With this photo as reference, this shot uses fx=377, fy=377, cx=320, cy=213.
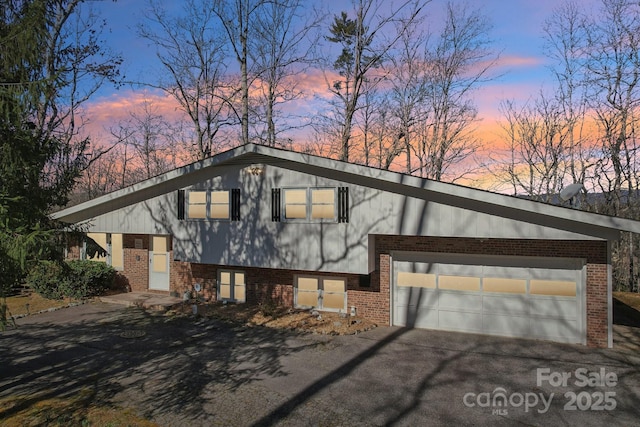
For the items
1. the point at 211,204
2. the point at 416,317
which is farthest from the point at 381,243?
the point at 211,204

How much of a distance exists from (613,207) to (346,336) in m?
23.0

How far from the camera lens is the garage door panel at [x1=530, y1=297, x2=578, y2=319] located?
1114 centimetres

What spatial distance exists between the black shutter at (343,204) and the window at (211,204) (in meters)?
3.97

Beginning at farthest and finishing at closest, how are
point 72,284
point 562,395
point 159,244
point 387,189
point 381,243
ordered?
point 159,244 < point 72,284 < point 381,243 < point 387,189 < point 562,395

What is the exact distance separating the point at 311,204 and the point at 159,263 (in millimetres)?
8641

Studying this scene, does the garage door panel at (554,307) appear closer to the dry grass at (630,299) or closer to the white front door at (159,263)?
the dry grass at (630,299)

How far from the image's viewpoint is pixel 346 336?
11.8 m

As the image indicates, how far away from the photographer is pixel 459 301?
484 inches

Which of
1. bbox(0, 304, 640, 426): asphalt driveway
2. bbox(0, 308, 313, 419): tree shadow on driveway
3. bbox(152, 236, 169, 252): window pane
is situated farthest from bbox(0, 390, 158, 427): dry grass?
bbox(152, 236, 169, 252): window pane

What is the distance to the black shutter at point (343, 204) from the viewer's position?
1251cm

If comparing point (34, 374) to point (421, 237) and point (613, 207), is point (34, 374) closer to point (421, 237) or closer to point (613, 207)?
point (421, 237)

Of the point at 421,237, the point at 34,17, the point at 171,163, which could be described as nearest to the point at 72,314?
the point at 34,17

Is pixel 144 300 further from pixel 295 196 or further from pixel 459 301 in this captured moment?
pixel 459 301

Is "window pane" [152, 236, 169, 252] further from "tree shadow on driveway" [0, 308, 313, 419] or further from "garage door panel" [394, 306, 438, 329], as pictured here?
"garage door panel" [394, 306, 438, 329]
